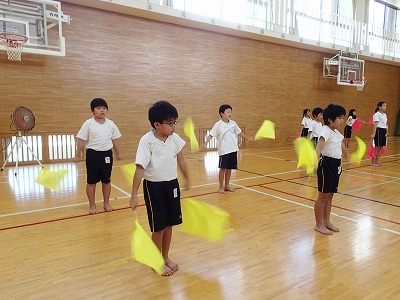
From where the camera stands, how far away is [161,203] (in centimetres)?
252

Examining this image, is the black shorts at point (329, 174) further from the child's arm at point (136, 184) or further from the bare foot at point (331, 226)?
the child's arm at point (136, 184)

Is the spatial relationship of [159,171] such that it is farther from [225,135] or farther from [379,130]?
[379,130]

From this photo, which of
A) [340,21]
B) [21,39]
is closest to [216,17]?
[21,39]

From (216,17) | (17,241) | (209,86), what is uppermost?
(216,17)

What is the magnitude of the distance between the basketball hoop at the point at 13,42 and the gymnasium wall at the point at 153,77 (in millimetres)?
538

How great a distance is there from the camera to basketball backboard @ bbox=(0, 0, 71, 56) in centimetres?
713

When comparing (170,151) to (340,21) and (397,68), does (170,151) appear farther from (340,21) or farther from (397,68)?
(397,68)

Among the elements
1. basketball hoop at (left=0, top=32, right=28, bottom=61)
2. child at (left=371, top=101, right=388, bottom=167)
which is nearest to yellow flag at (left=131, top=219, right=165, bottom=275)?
basketball hoop at (left=0, top=32, right=28, bottom=61)

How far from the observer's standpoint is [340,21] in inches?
551

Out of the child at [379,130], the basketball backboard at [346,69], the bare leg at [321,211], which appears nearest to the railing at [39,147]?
the bare leg at [321,211]

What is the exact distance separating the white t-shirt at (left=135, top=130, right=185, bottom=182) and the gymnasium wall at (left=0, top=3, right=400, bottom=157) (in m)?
6.76

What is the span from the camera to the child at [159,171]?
2.42 metres

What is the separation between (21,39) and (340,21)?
42.4 ft

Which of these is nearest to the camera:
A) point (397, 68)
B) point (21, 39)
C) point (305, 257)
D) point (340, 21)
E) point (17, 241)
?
point (305, 257)
